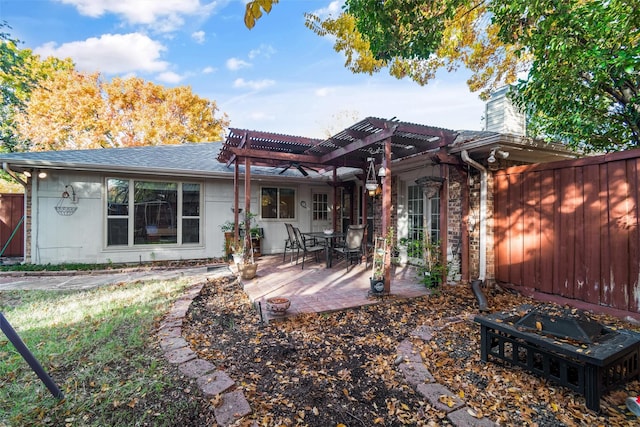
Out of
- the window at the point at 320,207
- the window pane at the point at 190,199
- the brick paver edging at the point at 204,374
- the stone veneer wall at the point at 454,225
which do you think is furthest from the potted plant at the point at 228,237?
the stone veneer wall at the point at 454,225

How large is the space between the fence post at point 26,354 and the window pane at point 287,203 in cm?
709

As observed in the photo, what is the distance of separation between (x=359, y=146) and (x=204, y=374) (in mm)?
4072

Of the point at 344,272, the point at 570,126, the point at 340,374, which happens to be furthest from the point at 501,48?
the point at 340,374

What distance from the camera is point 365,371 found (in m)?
2.58

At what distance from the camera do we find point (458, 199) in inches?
208

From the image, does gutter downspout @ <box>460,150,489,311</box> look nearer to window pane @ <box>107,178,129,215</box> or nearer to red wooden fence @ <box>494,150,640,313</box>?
red wooden fence @ <box>494,150,640,313</box>

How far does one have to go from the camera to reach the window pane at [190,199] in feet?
25.8

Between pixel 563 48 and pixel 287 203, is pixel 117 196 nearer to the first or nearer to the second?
pixel 287 203

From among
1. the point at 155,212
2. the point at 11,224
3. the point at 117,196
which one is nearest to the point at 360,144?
the point at 155,212

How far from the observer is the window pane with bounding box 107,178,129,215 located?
715 cm

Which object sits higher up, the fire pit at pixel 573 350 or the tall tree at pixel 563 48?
the tall tree at pixel 563 48

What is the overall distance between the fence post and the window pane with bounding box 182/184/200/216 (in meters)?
6.12

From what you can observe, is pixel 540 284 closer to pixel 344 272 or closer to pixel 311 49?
pixel 344 272

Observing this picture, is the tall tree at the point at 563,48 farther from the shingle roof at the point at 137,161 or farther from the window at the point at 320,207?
the window at the point at 320,207
